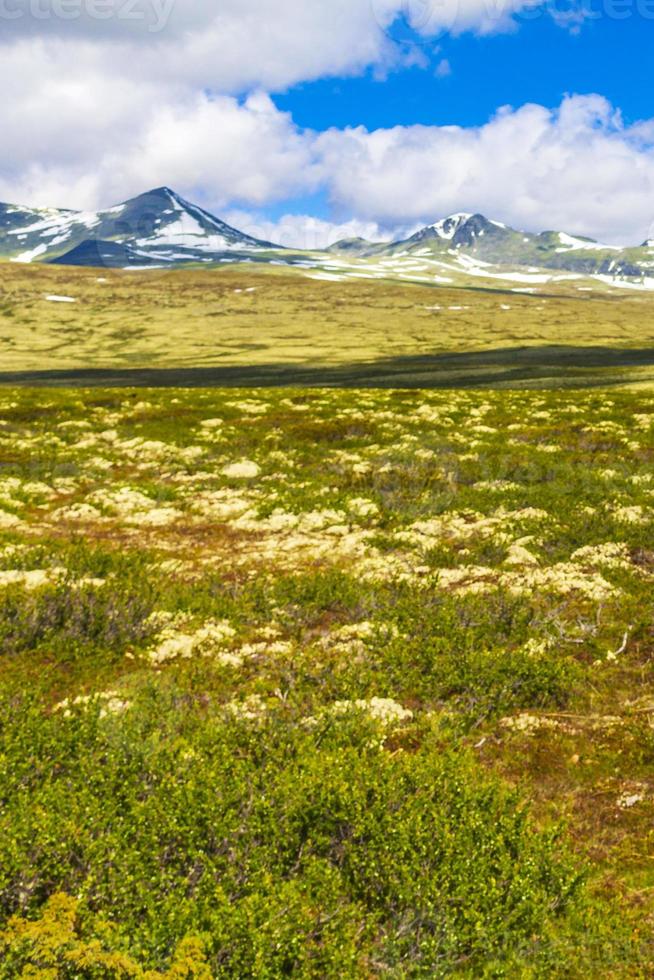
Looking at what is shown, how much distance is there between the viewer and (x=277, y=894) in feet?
21.9

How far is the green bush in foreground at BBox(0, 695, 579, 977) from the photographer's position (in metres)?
6.25

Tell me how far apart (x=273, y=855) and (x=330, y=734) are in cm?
288

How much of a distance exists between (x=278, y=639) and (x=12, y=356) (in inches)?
6514

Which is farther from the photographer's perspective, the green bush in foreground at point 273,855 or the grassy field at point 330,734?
the grassy field at point 330,734

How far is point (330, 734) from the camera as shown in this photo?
10.1m

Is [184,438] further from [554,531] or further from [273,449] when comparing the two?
[554,531]

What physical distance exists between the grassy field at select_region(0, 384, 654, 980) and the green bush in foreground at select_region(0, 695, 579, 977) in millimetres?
37

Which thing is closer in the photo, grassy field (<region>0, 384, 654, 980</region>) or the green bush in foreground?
the green bush in foreground

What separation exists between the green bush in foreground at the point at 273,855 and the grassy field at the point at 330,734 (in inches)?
1.4

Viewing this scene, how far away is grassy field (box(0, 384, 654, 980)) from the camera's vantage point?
6.48 meters

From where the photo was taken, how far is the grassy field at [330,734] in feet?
21.3

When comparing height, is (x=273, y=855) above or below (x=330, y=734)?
above

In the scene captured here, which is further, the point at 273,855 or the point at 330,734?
the point at 330,734

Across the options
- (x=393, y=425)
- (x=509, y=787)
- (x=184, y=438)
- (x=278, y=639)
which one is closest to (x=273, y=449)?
(x=184, y=438)
